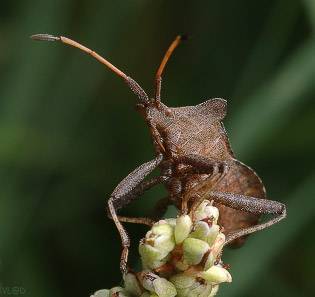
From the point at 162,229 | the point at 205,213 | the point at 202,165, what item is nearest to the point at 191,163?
the point at 202,165

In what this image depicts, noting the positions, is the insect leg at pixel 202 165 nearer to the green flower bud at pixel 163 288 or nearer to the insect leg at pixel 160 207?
the insect leg at pixel 160 207

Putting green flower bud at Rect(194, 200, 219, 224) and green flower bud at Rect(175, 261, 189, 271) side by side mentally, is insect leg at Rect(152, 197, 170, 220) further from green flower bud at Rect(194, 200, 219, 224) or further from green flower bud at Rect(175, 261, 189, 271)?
green flower bud at Rect(175, 261, 189, 271)

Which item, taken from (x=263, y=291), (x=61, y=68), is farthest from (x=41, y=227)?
(x=263, y=291)

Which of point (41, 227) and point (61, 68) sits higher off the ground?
point (61, 68)

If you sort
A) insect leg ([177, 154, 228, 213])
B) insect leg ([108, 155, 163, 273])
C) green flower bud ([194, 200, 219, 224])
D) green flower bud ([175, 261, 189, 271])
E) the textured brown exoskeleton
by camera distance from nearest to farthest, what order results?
green flower bud ([175, 261, 189, 271]) → green flower bud ([194, 200, 219, 224]) → insect leg ([177, 154, 228, 213]) → insect leg ([108, 155, 163, 273]) → the textured brown exoskeleton

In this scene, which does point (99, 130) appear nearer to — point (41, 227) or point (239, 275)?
point (41, 227)

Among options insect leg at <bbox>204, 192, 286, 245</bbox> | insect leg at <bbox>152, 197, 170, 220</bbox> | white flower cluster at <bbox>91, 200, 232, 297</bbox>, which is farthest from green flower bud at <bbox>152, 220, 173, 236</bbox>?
insect leg at <bbox>152, 197, 170, 220</bbox>

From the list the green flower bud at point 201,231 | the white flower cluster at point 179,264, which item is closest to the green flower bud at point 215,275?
the white flower cluster at point 179,264
